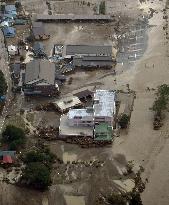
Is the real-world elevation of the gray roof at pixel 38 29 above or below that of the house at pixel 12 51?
above

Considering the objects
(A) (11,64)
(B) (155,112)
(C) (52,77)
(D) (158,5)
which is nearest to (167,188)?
(B) (155,112)

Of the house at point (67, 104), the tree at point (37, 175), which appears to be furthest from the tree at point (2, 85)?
the tree at point (37, 175)

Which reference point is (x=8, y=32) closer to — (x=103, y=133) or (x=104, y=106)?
(x=104, y=106)

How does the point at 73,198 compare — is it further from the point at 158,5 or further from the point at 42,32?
the point at 158,5

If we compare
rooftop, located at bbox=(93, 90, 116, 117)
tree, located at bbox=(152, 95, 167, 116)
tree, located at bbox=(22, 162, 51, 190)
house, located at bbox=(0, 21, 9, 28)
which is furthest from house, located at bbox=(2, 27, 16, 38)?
tree, located at bbox=(22, 162, 51, 190)

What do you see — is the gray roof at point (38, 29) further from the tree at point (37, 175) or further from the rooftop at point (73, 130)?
the tree at point (37, 175)

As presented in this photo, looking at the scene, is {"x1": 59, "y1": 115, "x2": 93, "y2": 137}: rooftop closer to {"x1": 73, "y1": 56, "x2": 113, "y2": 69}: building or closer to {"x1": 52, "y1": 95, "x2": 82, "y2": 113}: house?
{"x1": 52, "y1": 95, "x2": 82, "y2": 113}: house
